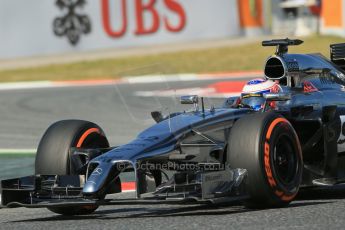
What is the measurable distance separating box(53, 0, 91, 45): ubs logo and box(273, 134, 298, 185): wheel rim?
24.6m

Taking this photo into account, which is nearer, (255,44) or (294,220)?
Result: (294,220)

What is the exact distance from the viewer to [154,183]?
777cm

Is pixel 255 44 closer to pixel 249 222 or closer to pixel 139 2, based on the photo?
pixel 139 2

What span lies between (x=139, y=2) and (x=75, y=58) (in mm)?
3255

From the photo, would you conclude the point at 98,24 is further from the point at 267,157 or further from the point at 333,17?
the point at 267,157

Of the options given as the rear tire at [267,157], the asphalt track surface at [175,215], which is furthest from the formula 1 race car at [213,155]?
the asphalt track surface at [175,215]

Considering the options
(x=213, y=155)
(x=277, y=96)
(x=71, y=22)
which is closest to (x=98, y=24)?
(x=71, y=22)

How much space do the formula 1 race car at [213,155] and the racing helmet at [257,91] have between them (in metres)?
0.08

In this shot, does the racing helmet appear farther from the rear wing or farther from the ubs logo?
the ubs logo

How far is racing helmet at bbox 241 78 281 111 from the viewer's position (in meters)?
8.74

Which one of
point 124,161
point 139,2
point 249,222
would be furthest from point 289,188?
point 139,2

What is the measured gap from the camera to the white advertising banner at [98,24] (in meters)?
32.1

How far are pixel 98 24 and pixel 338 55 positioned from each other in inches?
910

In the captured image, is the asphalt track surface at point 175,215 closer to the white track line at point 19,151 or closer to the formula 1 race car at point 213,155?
the formula 1 race car at point 213,155
